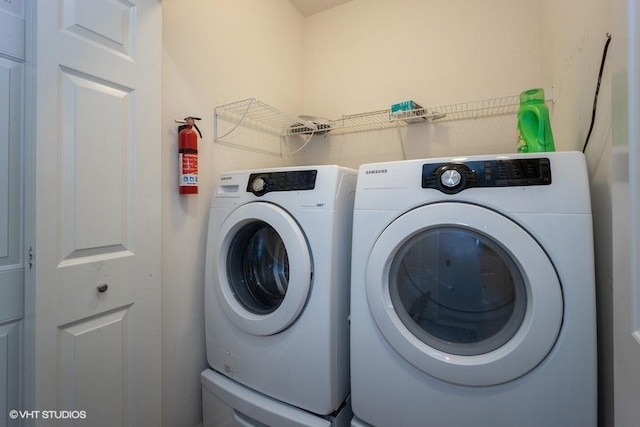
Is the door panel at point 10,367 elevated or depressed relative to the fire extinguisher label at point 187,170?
depressed

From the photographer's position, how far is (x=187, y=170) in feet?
3.89

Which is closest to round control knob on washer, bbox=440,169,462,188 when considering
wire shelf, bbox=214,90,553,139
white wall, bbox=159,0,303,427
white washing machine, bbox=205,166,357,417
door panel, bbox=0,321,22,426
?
white washing machine, bbox=205,166,357,417

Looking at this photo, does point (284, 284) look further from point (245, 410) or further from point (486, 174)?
point (486, 174)

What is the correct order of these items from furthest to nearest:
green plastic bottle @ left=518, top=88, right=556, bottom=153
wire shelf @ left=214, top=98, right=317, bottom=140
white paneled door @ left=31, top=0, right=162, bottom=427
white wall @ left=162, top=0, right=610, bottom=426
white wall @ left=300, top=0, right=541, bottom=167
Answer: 1. white wall @ left=300, top=0, right=541, bottom=167
2. wire shelf @ left=214, top=98, right=317, bottom=140
3. white wall @ left=162, top=0, right=610, bottom=426
4. green plastic bottle @ left=518, top=88, right=556, bottom=153
5. white paneled door @ left=31, top=0, right=162, bottom=427

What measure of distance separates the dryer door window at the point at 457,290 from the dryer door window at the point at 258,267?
509 millimetres

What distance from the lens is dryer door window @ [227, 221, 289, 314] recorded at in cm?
123

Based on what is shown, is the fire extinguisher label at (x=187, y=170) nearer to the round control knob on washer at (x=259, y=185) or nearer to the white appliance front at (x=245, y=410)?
the round control knob on washer at (x=259, y=185)

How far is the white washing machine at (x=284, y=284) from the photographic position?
3.28 feet

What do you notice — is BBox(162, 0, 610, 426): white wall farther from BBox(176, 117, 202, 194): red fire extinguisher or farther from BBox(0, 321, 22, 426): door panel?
BBox(0, 321, 22, 426): door panel

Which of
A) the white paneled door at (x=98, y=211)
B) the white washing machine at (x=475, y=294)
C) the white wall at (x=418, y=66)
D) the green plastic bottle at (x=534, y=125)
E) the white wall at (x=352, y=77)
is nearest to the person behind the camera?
the white washing machine at (x=475, y=294)

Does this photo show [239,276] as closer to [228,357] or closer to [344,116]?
[228,357]

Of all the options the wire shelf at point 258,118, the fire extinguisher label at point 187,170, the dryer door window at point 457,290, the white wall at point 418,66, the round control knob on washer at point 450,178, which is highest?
the white wall at point 418,66

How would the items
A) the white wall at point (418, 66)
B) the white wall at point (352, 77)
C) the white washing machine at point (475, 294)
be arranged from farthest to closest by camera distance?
1. the white wall at point (418, 66)
2. the white wall at point (352, 77)
3. the white washing machine at point (475, 294)

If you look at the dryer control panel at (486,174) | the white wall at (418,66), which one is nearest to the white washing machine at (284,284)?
the dryer control panel at (486,174)
